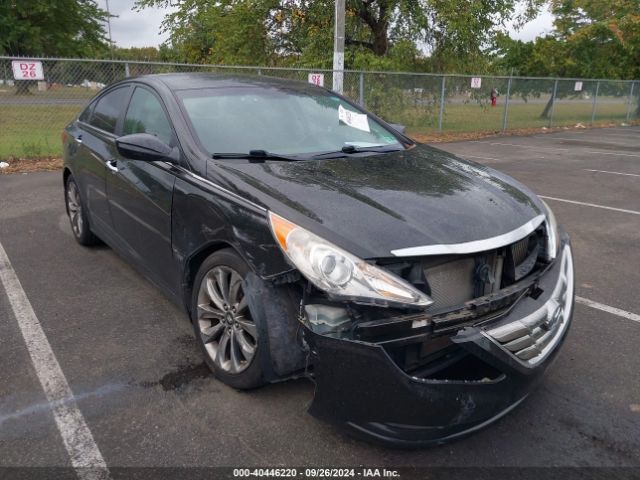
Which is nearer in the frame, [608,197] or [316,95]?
[316,95]

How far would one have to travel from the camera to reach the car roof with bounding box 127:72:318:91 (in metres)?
3.54

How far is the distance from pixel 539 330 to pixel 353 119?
2086 mm

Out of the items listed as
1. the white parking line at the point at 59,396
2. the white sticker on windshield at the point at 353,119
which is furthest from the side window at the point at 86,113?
the white sticker on windshield at the point at 353,119

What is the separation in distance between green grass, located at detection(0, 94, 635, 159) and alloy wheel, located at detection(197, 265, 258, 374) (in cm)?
901

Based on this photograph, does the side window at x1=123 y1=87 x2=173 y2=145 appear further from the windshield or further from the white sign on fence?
the white sign on fence

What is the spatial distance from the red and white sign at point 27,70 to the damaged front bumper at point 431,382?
9.85 m

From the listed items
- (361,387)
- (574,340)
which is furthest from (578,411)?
(361,387)

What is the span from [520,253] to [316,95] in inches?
82.1

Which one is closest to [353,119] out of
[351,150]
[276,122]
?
[351,150]

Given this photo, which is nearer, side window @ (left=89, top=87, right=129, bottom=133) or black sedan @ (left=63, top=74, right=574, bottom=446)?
black sedan @ (left=63, top=74, right=574, bottom=446)

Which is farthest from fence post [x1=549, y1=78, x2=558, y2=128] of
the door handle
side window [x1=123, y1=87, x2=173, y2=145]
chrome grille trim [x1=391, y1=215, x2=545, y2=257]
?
chrome grille trim [x1=391, y1=215, x2=545, y2=257]

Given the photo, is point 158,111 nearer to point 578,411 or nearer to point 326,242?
point 326,242

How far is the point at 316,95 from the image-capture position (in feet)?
12.9

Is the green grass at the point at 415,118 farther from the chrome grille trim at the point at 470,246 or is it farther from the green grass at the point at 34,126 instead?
the chrome grille trim at the point at 470,246
